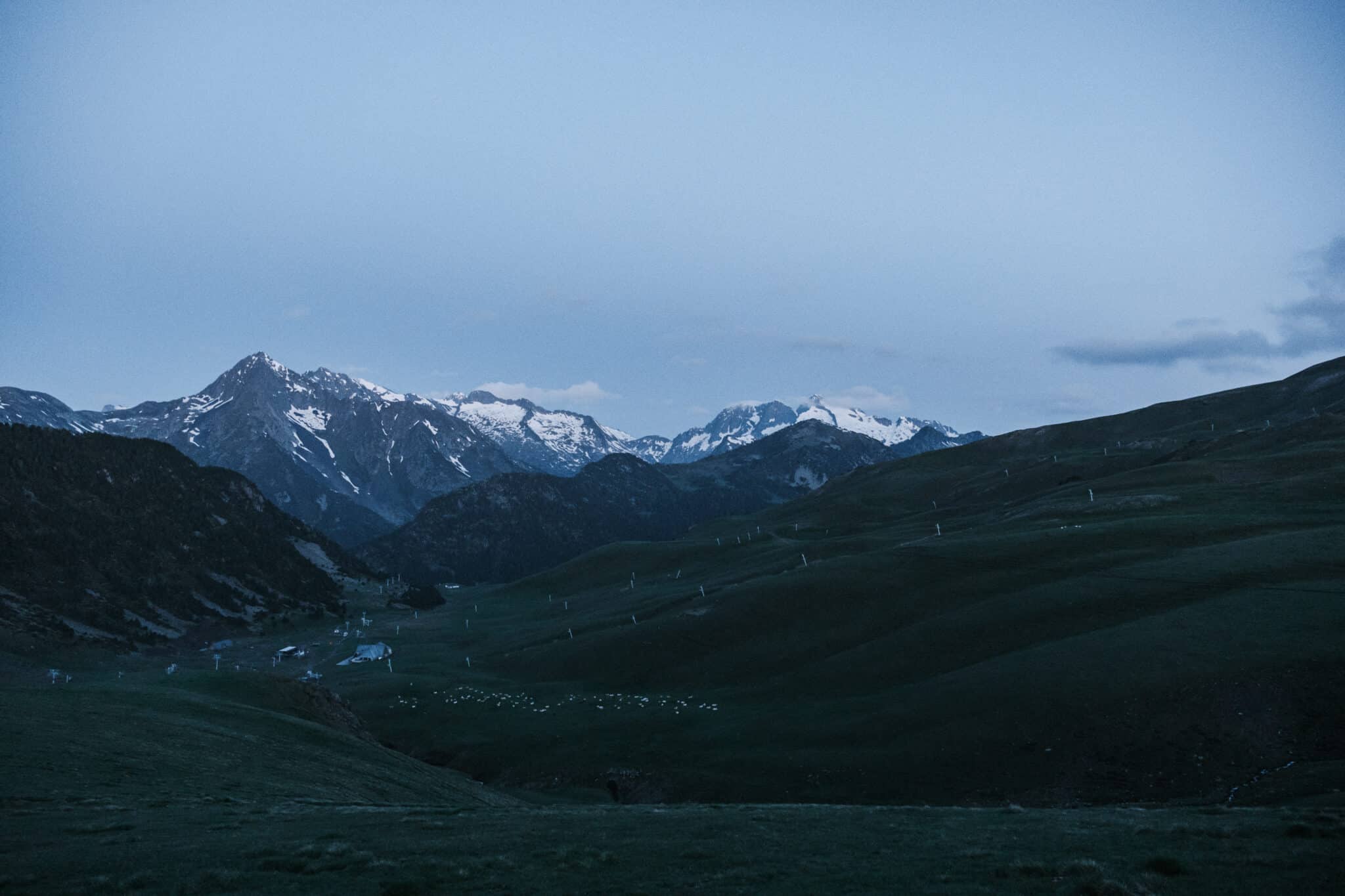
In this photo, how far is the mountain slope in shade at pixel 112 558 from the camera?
126m

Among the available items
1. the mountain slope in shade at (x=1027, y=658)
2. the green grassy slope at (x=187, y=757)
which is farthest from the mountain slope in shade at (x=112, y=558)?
the green grassy slope at (x=187, y=757)

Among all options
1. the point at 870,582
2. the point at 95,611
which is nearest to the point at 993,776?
the point at 870,582

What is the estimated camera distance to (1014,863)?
19719mm

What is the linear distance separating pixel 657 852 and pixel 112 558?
526ft

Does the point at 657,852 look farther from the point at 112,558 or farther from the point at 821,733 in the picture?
the point at 112,558

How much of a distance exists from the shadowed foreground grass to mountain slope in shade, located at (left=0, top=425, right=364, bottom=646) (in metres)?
103

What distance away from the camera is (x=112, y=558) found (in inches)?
5950

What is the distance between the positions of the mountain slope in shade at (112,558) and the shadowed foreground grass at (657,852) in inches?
4047

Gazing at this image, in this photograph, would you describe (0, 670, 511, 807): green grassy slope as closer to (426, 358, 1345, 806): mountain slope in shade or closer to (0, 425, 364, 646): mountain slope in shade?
(426, 358, 1345, 806): mountain slope in shade

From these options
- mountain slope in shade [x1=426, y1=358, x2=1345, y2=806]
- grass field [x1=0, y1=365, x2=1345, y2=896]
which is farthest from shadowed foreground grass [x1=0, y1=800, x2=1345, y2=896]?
mountain slope in shade [x1=426, y1=358, x2=1345, y2=806]

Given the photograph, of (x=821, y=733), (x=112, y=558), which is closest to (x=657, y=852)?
(x=821, y=733)

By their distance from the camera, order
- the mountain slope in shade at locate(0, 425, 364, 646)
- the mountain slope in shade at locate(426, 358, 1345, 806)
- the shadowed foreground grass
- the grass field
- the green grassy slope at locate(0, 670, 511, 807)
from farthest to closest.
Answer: the mountain slope in shade at locate(0, 425, 364, 646), the mountain slope in shade at locate(426, 358, 1345, 806), the green grassy slope at locate(0, 670, 511, 807), the grass field, the shadowed foreground grass

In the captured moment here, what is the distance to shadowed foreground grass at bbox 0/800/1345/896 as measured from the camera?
1855cm

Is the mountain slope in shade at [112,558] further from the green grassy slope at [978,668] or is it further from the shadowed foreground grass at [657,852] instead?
the shadowed foreground grass at [657,852]
